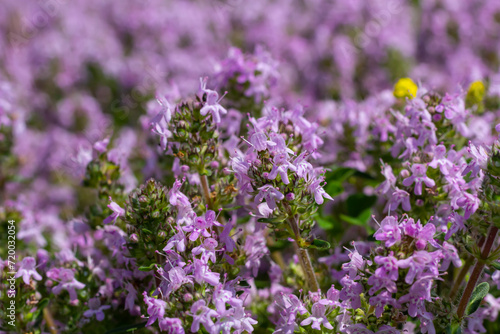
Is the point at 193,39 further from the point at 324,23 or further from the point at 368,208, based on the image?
the point at 368,208

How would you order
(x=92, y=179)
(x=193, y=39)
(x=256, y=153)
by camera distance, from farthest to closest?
1. (x=193, y=39)
2. (x=92, y=179)
3. (x=256, y=153)

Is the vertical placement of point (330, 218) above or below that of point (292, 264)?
above

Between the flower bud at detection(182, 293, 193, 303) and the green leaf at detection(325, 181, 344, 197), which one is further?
the green leaf at detection(325, 181, 344, 197)

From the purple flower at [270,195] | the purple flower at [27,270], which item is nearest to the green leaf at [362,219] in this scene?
the purple flower at [270,195]

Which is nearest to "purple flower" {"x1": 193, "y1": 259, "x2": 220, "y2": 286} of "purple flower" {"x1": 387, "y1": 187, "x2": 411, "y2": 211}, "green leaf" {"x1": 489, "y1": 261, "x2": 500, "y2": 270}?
"purple flower" {"x1": 387, "y1": 187, "x2": 411, "y2": 211}

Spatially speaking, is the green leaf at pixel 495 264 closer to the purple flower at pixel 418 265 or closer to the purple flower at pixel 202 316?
the purple flower at pixel 418 265

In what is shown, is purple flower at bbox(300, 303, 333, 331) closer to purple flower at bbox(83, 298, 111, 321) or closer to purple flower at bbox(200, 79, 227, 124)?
purple flower at bbox(200, 79, 227, 124)

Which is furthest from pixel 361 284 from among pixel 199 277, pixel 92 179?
pixel 92 179

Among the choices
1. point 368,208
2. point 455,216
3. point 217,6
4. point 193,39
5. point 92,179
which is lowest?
point 455,216
